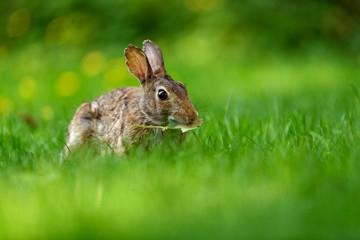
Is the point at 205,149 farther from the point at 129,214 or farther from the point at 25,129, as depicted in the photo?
the point at 25,129

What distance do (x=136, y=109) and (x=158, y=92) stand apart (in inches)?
10.0

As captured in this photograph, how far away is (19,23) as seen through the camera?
10938 millimetres

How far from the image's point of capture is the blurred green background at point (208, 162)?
2240mm

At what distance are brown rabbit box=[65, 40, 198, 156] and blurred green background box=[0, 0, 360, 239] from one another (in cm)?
18

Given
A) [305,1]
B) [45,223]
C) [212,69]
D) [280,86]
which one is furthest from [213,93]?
[45,223]

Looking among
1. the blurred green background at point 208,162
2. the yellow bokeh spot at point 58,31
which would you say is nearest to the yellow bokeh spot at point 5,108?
the blurred green background at point 208,162

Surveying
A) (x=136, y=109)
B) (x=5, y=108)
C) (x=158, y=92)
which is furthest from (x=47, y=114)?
(x=158, y=92)

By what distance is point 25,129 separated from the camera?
449cm

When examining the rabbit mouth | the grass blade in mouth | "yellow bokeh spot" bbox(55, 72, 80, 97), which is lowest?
the grass blade in mouth

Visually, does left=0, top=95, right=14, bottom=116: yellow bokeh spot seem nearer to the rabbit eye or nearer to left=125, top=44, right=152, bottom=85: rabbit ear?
left=125, top=44, right=152, bottom=85: rabbit ear

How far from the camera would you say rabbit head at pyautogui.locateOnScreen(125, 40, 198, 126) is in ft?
11.4

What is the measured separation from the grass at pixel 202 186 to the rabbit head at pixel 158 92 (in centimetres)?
20

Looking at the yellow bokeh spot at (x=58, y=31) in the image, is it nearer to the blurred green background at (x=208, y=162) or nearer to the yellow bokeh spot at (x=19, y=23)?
the yellow bokeh spot at (x=19, y=23)

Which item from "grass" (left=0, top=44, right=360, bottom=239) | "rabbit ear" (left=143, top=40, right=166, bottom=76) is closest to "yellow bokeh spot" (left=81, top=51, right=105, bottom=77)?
"grass" (left=0, top=44, right=360, bottom=239)
